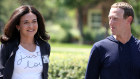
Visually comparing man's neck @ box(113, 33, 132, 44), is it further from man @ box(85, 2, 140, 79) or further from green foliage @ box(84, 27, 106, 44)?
green foliage @ box(84, 27, 106, 44)

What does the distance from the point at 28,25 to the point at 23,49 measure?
287 millimetres

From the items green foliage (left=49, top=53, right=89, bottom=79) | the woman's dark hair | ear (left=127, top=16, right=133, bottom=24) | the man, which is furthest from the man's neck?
green foliage (left=49, top=53, right=89, bottom=79)

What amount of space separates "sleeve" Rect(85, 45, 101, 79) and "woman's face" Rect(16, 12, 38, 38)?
0.86 meters

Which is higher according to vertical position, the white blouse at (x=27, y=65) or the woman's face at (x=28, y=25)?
the woman's face at (x=28, y=25)

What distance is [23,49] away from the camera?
11.6 feet

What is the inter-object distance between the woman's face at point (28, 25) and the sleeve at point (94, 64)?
859 mm

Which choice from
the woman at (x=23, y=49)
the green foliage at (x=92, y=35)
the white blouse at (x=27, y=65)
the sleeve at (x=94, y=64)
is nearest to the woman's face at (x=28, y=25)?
the woman at (x=23, y=49)

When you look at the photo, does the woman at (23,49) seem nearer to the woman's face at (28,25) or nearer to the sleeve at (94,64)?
the woman's face at (28,25)

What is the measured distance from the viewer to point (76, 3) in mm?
25141

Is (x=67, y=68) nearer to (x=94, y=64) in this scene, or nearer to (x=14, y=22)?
(x=14, y=22)

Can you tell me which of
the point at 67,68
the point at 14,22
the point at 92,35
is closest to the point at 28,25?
the point at 14,22

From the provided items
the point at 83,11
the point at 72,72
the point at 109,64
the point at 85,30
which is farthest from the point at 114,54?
A: the point at 83,11

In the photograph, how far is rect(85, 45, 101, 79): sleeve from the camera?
2.99 metres

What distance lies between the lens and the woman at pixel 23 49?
336 cm
